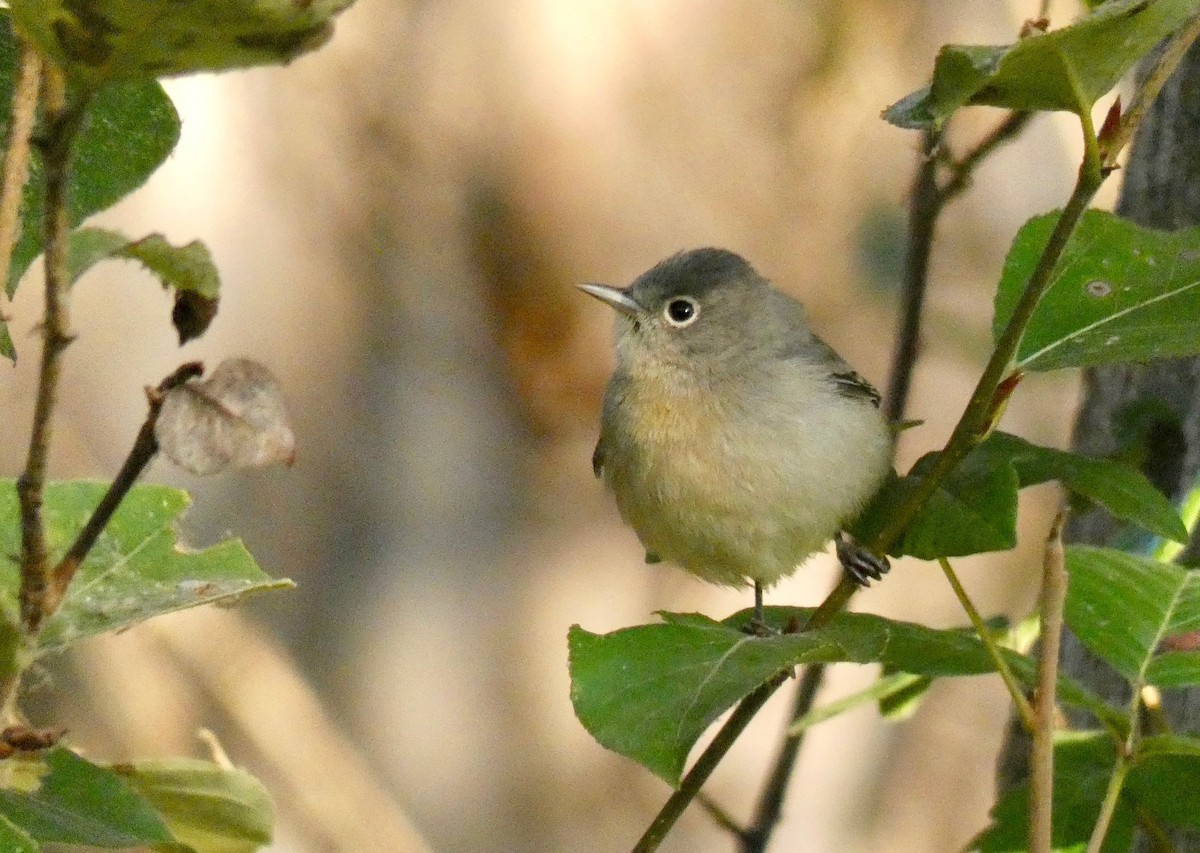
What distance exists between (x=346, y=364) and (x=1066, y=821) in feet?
13.0

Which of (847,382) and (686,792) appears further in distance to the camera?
(847,382)

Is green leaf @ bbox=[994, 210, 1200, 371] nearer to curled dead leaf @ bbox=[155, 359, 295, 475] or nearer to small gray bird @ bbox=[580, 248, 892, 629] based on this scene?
small gray bird @ bbox=[580, 248, 892, 629]

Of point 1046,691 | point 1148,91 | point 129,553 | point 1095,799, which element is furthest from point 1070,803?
point 129,553

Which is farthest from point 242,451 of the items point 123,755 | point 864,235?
point 864,235

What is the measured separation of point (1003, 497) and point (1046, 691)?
0.81ft

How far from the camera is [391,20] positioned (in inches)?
199

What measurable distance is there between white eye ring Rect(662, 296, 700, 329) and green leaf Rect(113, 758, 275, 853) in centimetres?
150

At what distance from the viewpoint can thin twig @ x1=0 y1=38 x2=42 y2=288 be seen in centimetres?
82

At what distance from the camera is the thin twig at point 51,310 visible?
0.77 m

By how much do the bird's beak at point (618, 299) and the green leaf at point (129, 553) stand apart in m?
1.47

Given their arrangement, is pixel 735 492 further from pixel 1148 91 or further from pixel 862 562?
pixel 1148 91

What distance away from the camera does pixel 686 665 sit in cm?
118

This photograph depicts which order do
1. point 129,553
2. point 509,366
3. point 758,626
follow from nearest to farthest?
1. point 129,553
2. point 758,626
3. point 509,366

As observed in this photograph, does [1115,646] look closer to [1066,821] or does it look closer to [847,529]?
[1066,821]
